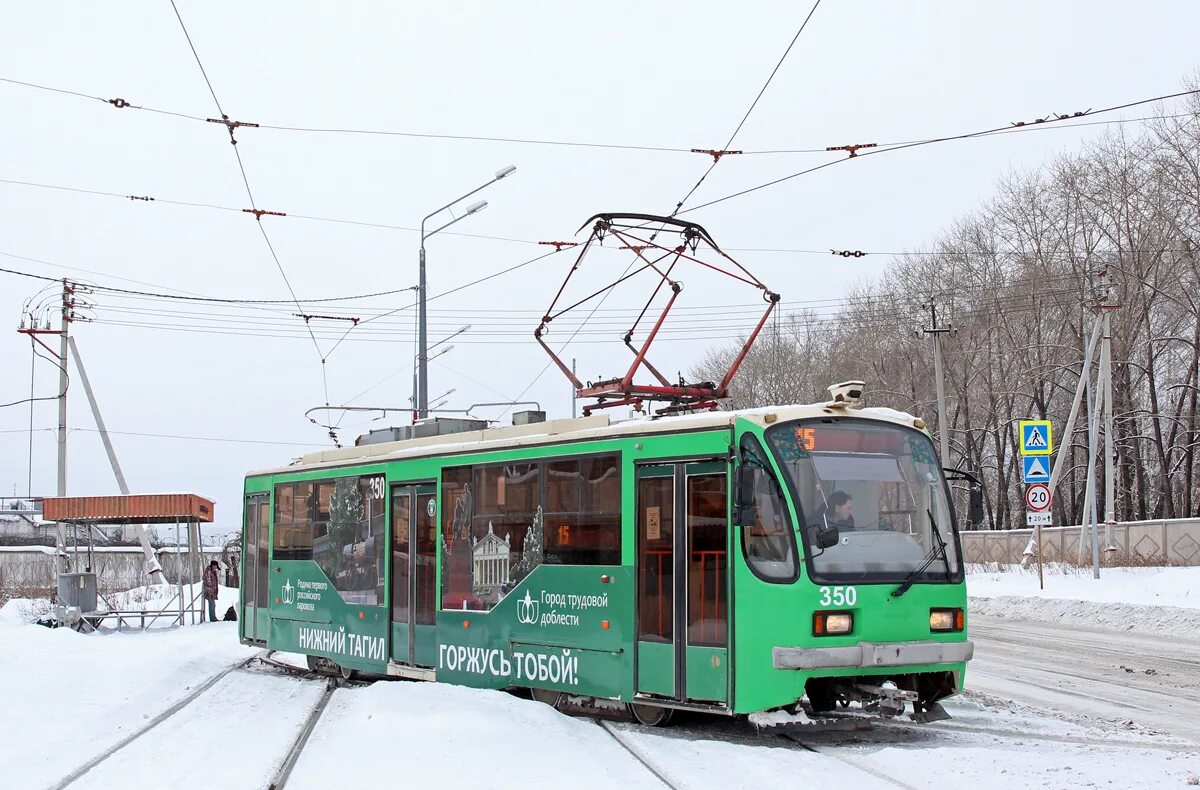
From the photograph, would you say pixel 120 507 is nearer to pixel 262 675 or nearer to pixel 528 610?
pixel 262 675

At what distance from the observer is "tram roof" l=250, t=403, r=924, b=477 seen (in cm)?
1063

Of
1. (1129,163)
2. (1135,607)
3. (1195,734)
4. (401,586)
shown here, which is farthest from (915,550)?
(1129,163)

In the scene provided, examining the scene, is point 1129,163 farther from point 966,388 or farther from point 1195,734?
point 1195,734

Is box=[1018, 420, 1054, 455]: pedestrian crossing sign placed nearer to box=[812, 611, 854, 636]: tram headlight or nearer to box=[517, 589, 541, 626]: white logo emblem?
box=[517, 589, 541, 626]: white logo emblem

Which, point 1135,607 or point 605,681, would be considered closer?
point 605,681

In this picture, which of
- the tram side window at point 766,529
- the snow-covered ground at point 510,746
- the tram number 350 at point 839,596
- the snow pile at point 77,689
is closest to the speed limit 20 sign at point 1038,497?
the snow-covered ground at point 510,746

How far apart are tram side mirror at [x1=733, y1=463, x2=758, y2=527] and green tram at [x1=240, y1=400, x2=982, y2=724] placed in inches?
0.7

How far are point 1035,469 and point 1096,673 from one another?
10.8 meters

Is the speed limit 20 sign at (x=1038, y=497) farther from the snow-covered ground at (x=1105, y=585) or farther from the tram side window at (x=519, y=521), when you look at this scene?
the tram side window at (x=519, y=521)

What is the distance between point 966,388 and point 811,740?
45520mm

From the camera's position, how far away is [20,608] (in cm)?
3225

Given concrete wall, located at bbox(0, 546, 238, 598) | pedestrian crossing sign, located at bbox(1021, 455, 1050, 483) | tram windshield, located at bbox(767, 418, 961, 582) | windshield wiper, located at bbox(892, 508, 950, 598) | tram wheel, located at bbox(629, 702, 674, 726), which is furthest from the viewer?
concrete wall, located at bbox(0, 546, 238, 598)

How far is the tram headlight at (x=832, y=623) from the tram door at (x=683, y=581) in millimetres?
724

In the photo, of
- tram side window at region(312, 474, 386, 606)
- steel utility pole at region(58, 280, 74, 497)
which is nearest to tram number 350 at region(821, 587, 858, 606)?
tram side window at region(312, 474, 386, 606)
